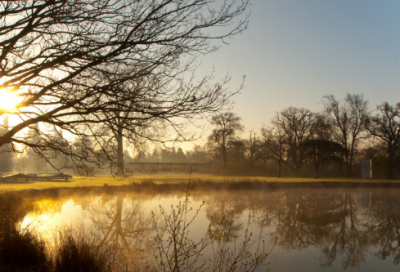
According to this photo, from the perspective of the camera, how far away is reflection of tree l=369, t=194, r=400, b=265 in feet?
23.4

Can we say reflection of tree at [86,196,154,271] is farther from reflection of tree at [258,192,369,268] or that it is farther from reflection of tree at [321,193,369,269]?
reflection of tree at [321,193,369,269]

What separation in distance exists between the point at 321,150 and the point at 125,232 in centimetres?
2812

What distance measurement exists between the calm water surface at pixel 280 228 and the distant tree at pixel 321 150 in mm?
17249

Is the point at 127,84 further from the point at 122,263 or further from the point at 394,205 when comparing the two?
the point at 394,205

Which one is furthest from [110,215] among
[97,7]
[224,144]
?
[224,144]

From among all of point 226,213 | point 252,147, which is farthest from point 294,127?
point 226,213

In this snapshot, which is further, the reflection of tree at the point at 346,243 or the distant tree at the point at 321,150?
the distant tree at the point at 321,150

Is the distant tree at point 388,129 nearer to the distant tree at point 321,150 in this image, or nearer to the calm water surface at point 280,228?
the distant tree at point 321,150

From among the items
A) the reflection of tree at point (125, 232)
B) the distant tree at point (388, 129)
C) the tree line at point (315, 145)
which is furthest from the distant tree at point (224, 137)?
the reflection of tree at point (125, 232)

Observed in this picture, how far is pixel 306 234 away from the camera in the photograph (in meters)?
8.54

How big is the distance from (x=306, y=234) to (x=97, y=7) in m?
7.71

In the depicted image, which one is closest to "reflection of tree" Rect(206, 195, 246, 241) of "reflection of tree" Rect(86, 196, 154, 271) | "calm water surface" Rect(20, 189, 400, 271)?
"calm water surface" Rect(20, 189, 400, 271)

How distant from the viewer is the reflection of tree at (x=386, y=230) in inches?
281

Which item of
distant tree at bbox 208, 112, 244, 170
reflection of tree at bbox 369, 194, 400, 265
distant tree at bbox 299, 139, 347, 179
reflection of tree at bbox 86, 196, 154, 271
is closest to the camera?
reflection of tree at bbox 86, 196, 154, 271
